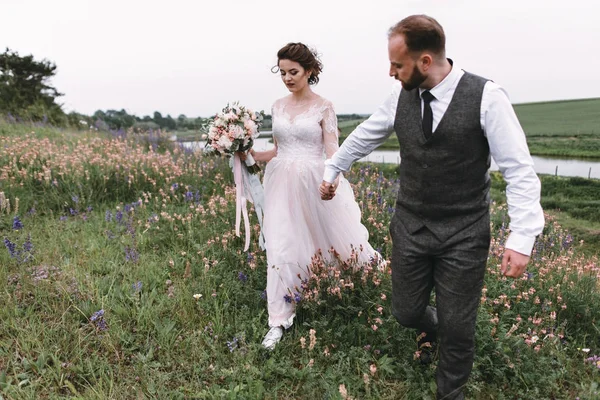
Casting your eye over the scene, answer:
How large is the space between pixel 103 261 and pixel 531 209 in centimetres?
425

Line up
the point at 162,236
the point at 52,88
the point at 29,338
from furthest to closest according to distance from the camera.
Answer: the point at 52,88 < the point at 162,236 < the point at 29,338

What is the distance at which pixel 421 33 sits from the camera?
220cm

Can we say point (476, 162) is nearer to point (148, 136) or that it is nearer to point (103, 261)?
point (103, 261)

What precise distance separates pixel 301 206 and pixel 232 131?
0.98m

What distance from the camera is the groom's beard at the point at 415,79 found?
2297 millimetres

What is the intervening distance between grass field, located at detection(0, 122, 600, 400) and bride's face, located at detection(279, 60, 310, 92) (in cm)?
171

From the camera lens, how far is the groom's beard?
7.54ft

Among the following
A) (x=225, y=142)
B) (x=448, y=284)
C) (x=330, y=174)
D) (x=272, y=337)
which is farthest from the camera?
(x=225, y=142)

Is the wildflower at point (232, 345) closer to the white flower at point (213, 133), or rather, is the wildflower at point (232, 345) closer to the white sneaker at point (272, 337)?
the white sneaker at point (272, 337)

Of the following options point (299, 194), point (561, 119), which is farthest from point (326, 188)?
point (561, 119)

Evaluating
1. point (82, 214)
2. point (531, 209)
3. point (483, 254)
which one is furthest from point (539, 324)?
point (82, 214)

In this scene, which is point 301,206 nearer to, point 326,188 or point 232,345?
point 326,188

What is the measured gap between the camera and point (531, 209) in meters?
2.19

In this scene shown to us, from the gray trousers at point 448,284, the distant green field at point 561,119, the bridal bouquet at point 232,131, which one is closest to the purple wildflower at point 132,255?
the bridal bouquet at point 232,131
